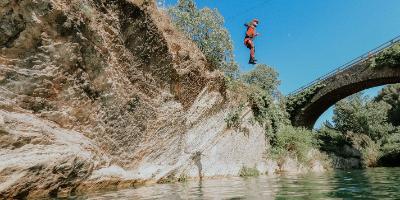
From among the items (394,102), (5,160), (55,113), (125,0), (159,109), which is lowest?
(5,160)

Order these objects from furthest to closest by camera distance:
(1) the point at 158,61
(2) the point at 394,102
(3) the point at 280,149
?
(2) the point at 394,102 < (3) the point at 280,149 < (1) the point at 158,61

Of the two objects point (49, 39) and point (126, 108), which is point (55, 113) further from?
point (126, 108)

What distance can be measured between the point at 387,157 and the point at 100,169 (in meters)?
28.9

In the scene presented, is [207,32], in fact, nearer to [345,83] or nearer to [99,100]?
[99,100]

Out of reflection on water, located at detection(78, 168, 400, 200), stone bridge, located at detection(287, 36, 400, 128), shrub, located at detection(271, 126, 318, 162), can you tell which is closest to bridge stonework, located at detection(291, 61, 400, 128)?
stone bridge, located at detection(287, 36, 400, 128)

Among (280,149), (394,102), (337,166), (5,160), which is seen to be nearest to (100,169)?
(5,160)

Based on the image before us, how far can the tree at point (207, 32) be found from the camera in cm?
1570

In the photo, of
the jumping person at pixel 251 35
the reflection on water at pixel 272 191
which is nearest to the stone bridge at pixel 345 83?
the jumping person at pixel 251 35


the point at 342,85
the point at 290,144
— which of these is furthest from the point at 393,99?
the point at 290,144

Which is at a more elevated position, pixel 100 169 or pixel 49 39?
pixel 49 39

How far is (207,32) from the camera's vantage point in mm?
15992

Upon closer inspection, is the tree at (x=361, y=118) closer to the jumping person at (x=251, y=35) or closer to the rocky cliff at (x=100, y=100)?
the jumping person at (x=251, y=35)

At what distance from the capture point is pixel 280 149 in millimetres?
20000

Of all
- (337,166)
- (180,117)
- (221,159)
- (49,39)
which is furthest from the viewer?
(337,166)
